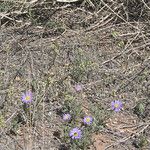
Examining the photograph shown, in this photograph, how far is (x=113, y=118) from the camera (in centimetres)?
290

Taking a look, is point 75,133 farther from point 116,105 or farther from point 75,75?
point 75,75

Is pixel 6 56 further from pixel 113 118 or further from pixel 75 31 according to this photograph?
pixel 113 118

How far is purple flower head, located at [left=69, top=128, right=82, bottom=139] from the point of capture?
2.57 meters

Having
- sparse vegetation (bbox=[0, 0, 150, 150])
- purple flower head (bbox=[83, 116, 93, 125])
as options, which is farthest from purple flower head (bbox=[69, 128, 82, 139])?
purple flower head (bbox=[83, 116, 93, 125])

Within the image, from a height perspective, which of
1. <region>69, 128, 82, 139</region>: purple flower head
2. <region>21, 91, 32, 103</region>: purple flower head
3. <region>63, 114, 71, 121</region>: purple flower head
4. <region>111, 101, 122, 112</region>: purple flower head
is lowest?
<region>111, 101, 122, 112</region>: purple flower head

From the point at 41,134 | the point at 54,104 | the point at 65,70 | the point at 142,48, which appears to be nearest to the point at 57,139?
the point at 41,134

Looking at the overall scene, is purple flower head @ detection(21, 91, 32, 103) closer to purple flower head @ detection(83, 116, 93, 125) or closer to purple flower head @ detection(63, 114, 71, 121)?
purple flower head @ detection(63, 114, 71, 121)

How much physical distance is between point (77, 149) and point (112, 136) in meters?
0.28

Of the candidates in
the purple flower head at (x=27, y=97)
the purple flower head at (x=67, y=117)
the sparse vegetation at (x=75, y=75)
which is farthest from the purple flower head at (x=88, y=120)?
the purple flower head at (x=27, y=97)

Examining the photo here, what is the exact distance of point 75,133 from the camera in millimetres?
2598

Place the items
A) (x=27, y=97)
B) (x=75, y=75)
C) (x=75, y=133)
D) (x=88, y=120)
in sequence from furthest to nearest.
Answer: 1. (x=75, y=75)
2. (x=27, y=97)
3. (x=88, y=120)
4. (x=75, y=133)

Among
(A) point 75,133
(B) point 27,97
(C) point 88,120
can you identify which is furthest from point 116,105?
(B) point 27,97

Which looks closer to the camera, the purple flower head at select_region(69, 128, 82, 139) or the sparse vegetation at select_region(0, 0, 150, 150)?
the purple flower head at select_region(69, 128, 82, 139)

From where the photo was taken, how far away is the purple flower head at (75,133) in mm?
2570
